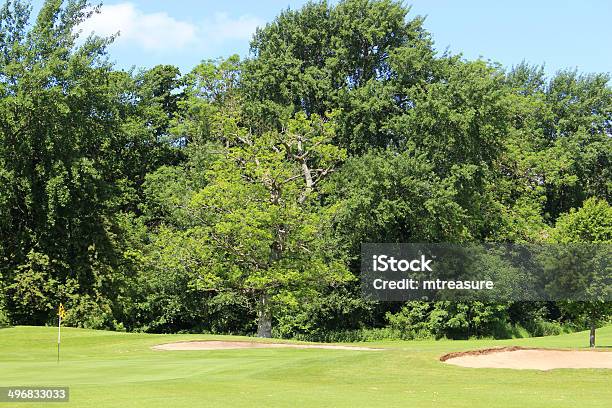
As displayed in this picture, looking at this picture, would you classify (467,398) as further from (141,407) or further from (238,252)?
(238,252)

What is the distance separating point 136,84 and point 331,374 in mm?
41242

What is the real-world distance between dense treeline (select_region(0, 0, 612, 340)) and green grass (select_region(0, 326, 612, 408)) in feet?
51.0

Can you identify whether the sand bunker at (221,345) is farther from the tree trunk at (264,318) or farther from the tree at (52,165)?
the tree at (52,165)

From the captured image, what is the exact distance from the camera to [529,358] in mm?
27688

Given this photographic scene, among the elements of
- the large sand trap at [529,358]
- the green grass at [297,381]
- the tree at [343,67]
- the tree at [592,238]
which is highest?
the tree at [343,67]

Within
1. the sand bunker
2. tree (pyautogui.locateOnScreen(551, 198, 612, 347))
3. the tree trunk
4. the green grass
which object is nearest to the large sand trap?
the green grass

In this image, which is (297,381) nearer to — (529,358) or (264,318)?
(529,358)

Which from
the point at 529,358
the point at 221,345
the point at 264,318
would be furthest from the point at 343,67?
the point at 529,358

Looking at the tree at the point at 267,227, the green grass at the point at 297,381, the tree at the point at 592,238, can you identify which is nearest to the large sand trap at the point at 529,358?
the green grass at the point at 297,381

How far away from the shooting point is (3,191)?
4666 centimetres

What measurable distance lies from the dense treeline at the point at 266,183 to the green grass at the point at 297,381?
612 inches

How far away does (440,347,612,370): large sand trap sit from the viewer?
85.9 ft

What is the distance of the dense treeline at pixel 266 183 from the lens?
4694cm

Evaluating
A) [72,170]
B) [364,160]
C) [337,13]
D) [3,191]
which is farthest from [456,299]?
[3,191]
